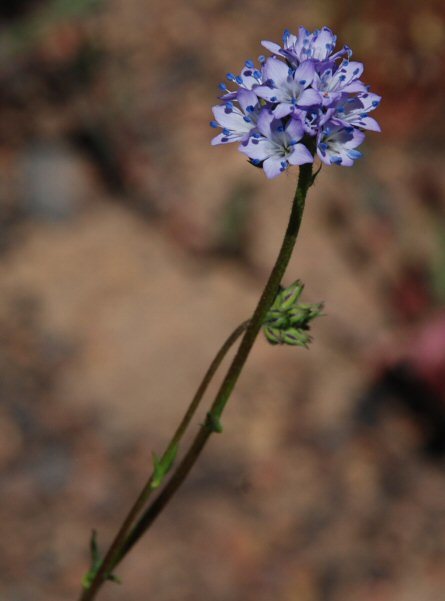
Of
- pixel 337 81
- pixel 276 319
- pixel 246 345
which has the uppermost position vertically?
pixel 337 81

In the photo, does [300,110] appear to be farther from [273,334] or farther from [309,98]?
[273,334]

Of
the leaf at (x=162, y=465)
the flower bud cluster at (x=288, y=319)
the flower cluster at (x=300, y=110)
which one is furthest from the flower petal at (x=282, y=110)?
the leaf at (x=162, y=465)

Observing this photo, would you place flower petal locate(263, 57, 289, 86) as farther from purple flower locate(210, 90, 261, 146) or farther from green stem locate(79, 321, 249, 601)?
green stem locate(79, 321, 249, 601)

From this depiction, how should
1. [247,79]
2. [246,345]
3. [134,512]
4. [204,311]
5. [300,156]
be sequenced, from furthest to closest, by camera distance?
1. [204,311]
2. [134,512]
3. [246,345]
4. [247,79]
5. [300,156]

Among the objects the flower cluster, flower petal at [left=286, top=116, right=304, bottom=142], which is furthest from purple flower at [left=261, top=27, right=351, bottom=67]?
flower petal at [left=286, top=116, right=304, bottom=142]

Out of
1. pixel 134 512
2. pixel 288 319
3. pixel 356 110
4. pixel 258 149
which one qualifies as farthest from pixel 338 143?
pixel 134 512

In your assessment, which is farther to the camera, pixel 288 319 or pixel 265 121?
pixel 288 319
